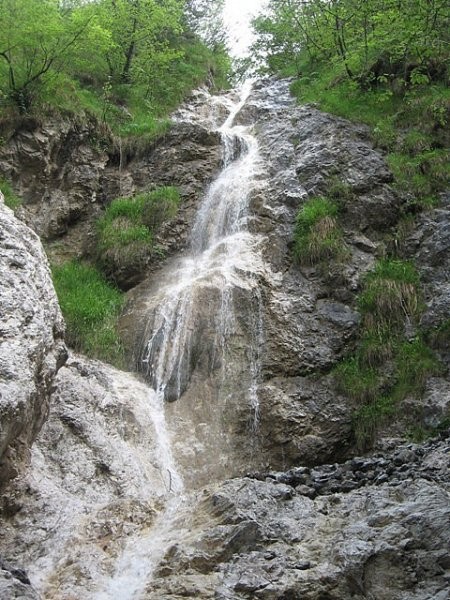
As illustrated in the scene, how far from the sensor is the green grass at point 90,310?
10859 mm

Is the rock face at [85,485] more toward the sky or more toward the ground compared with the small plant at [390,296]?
more toward the ground

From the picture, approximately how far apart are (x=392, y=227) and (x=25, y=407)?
9.15 meters

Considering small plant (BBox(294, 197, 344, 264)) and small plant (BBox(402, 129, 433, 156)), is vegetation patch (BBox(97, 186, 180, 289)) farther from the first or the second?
small plant (BBox(402, 129, 433, 156))

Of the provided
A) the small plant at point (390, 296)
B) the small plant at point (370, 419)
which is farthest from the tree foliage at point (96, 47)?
the small plant at point (370, 419)

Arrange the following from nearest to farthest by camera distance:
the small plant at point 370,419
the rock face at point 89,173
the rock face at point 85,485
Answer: the rock face at point 85,485 → the small plant at point 370,419 → the rock face at point 89,173

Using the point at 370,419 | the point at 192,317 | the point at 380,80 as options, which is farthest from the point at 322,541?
the point at 380,80

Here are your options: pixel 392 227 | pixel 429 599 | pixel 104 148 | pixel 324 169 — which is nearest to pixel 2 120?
pixel 104 148

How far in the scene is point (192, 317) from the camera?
1118 centimetres

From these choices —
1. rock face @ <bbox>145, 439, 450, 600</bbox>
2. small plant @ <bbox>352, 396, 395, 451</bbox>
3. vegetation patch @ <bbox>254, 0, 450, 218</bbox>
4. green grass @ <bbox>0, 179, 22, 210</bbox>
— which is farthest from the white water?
green grass @ <bbox>0, 179, 22, 210</bbox>

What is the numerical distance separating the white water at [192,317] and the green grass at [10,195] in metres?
4.01

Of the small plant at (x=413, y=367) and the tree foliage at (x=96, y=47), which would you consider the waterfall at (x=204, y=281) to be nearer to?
the small plant at (x=413, y=367)

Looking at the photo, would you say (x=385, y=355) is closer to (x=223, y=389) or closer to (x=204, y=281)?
(x=223, y=389)

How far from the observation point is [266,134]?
55.5 feet

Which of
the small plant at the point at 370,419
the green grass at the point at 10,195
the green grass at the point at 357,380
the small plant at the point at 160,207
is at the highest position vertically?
the green grass at the point at 10,195
